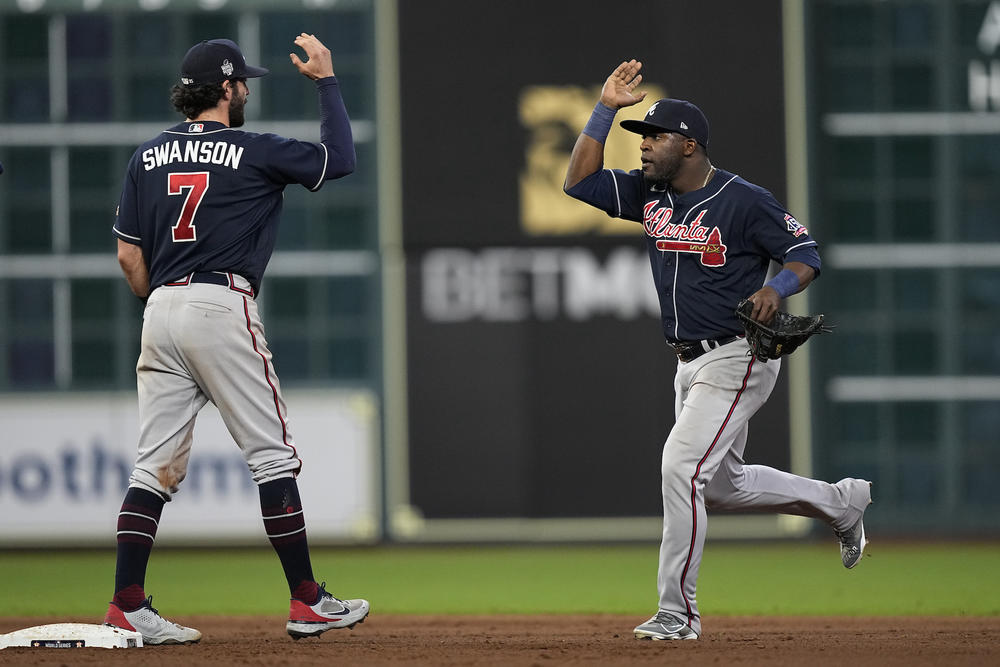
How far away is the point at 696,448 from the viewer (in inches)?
209

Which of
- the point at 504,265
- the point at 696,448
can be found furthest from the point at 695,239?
the point at 504,265

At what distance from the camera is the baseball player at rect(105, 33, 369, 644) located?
5020mm

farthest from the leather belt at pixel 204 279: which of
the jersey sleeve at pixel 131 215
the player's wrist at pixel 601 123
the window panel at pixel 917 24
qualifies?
the window panel at pixel 917 24

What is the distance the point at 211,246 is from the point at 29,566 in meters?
5.76

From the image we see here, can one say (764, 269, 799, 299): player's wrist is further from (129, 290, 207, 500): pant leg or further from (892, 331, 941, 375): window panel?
(892, 331, 941, 375): window panel

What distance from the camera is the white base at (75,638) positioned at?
16.0 feet

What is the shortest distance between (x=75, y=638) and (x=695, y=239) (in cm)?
264

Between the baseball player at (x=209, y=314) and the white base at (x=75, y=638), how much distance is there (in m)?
0.09

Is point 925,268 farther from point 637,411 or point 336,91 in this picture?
point 336,91

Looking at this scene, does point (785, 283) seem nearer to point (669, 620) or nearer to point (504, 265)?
point (669, 620)

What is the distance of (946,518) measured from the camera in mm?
10641

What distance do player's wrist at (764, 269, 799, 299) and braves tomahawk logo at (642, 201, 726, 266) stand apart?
24 cm

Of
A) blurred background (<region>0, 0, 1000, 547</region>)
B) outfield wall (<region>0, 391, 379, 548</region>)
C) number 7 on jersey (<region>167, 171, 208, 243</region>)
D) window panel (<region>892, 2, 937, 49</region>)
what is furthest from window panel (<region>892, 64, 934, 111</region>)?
number 7 on jersey (<region>167, 171, 208, 243</region>)

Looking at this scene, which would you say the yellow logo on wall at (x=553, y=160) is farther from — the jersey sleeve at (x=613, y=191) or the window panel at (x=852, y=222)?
the jersey sleeve at (x=613, y=191)
